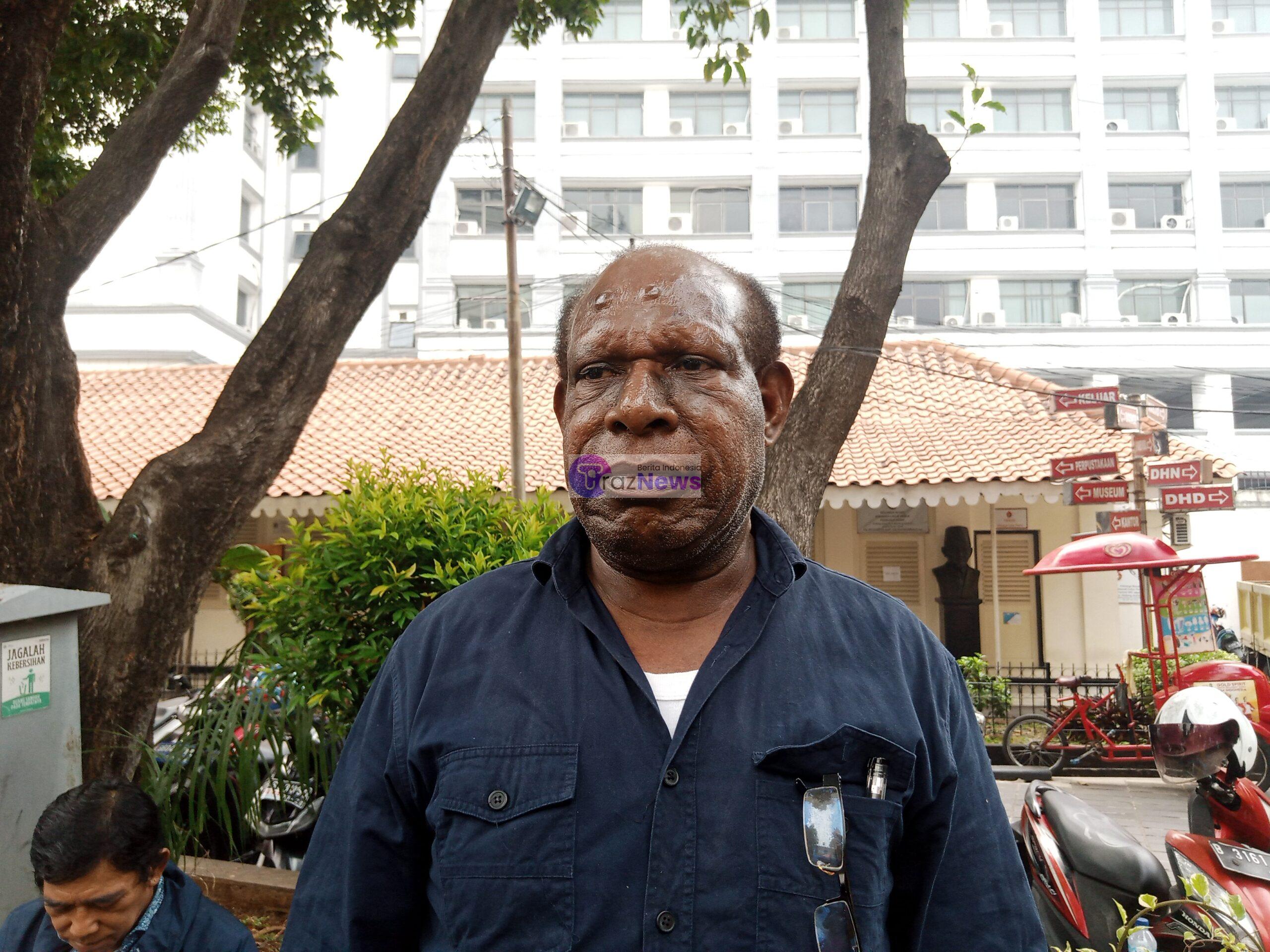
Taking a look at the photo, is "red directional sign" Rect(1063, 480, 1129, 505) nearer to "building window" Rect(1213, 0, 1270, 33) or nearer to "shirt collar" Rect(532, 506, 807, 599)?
"shirt collar" Rect(532, 506, 807, 599)

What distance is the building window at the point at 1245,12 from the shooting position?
27234 millimetres

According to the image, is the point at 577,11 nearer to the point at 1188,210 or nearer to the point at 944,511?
the point at 944,511

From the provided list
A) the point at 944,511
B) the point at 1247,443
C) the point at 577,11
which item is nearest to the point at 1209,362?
the point at 1247,443

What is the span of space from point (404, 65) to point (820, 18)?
1107 centimetres

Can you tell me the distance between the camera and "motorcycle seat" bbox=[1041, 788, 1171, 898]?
3.35 meters

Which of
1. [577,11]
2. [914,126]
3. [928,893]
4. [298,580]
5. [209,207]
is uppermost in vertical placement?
[209,207]

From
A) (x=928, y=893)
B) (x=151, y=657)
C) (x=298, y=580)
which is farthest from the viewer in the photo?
(x=298, y=580)

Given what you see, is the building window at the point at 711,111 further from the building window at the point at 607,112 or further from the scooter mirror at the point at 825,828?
the scooter mirror at the point at 825,828

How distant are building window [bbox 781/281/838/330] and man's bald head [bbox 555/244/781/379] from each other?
935 inches

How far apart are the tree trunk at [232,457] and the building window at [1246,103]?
1127 inches

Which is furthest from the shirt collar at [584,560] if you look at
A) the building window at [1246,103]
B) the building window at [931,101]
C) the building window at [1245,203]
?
the building window at [1246,103]

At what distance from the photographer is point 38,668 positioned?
3473mm

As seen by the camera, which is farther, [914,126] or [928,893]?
[914,126]

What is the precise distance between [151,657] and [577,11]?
500cm
